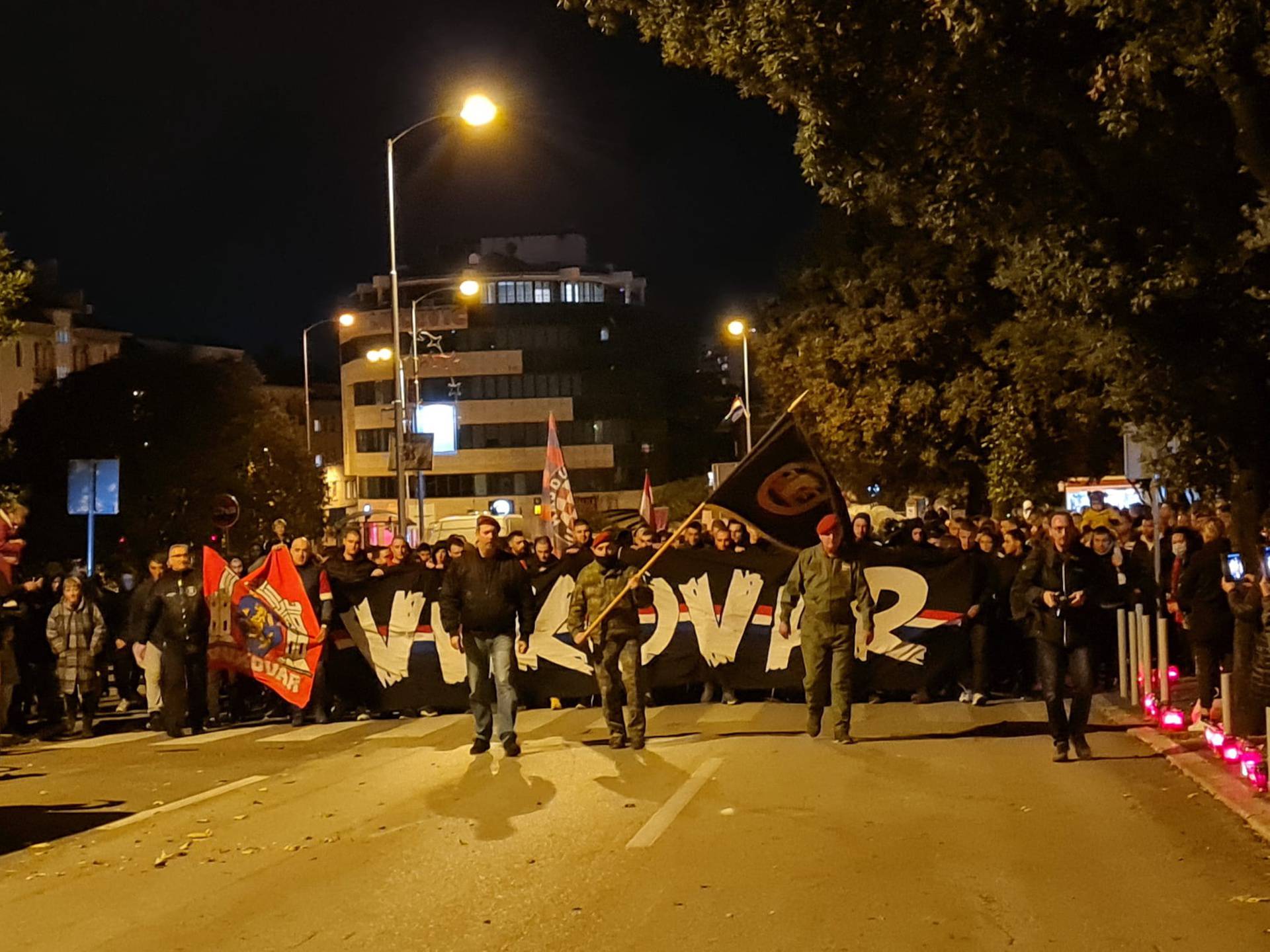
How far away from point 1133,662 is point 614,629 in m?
5.28

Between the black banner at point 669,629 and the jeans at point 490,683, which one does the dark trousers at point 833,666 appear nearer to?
the jeans at point 490,683

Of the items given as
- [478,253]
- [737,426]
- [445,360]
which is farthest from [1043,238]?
[478,253]

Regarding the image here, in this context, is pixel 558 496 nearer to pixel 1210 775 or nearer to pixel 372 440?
pixel 1210 775

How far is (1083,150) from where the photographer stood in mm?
13469

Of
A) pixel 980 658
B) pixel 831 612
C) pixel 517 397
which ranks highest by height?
pixel 517 397

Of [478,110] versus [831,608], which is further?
[478,110]

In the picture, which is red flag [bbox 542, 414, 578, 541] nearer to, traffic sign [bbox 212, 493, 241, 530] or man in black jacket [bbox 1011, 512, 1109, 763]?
traffic sign [bbox 212, 493, 241, 530]

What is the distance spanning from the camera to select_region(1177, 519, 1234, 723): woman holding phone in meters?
13.3

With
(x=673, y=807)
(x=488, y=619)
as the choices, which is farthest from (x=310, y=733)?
(x=673, y=807)

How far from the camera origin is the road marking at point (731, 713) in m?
14.9

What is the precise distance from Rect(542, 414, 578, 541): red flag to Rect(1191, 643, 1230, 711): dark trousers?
13412 mm

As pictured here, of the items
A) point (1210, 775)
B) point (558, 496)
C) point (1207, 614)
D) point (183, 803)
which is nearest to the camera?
point (1210, 775)

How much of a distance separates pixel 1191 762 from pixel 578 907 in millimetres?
5498

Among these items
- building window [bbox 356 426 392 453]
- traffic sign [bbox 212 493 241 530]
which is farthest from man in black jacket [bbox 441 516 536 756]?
building window [bbox 356 426 392 453]
